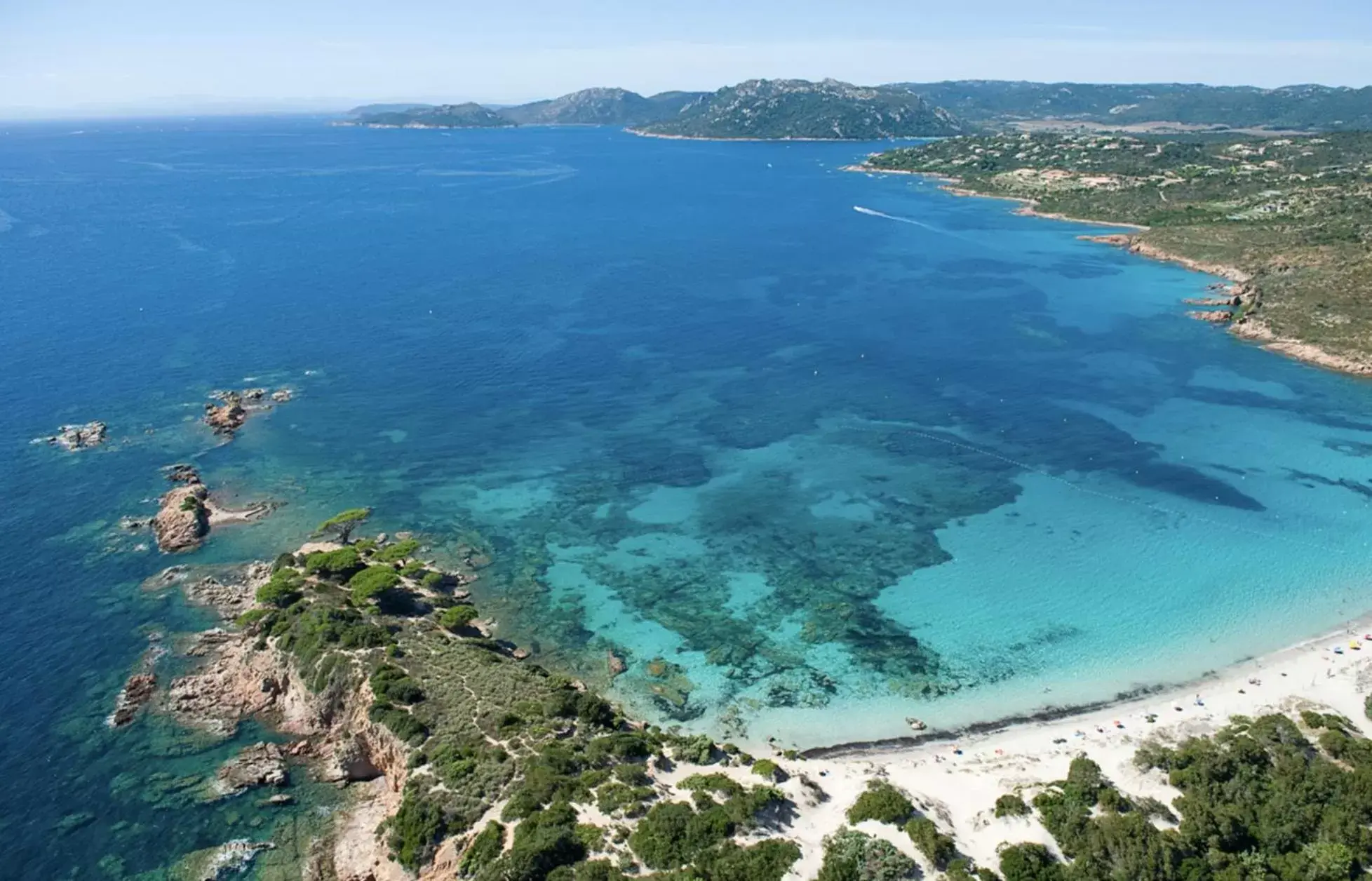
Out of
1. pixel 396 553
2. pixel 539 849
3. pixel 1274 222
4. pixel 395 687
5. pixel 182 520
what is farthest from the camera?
pixel 1274 222

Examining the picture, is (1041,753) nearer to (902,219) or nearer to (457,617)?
(457,617)

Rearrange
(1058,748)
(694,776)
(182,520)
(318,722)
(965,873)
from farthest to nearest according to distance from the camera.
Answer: (182,520) < (318,722) < (1058,748) < (694,776) < (965,873)

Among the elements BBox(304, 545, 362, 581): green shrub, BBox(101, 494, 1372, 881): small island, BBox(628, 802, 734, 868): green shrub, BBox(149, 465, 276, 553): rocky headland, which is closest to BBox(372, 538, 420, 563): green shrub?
BBox(304, 545, 362, 581): green shrub

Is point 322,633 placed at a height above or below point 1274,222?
below

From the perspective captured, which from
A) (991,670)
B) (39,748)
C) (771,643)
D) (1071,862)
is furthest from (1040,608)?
(39,748)

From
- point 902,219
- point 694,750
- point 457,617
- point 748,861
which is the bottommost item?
point 457,617

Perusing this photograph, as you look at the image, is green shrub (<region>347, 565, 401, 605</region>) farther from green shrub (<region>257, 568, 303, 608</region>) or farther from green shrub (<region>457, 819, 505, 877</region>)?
green shrub (<region>457, 819, 505, 877</region>)

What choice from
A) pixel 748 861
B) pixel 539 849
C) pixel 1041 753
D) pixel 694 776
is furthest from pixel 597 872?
pixel 1041 753

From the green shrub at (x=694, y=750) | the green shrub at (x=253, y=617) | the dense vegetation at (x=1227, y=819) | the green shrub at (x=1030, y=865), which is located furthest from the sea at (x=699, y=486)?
the green shrub at (x=1030, y=865)
